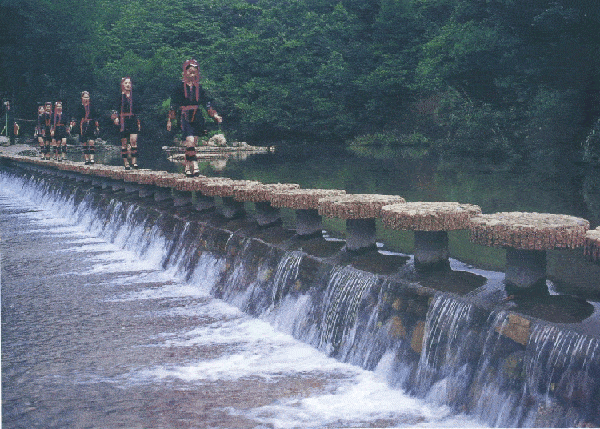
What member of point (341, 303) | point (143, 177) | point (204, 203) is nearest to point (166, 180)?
point (204, 203)

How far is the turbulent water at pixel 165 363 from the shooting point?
669 cm

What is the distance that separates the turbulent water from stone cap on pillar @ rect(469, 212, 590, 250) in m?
1.50

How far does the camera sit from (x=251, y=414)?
264 inches

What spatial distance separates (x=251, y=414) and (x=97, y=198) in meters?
17.6

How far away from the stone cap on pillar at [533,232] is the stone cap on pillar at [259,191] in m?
5.09

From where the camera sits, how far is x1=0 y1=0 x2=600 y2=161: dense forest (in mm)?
37281

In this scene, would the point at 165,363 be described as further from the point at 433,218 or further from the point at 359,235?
the point at 433,218

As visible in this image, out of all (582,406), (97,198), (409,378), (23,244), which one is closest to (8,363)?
(409,378)

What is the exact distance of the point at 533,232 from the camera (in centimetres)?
631

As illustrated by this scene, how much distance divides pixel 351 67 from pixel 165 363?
198ft

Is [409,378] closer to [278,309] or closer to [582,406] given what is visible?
[582,406]

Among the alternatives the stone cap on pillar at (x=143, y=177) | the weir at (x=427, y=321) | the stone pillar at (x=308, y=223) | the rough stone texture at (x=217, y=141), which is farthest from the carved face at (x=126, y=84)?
the rough stone texture at (x=217, y=141)

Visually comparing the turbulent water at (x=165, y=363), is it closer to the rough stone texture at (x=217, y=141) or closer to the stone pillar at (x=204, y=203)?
the stone pillar at (x=204, y=203)

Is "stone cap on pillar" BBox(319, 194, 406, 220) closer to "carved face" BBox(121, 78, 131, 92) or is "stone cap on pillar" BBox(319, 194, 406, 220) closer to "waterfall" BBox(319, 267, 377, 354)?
"waterfall" BBox(319, 267, 377, 354)
